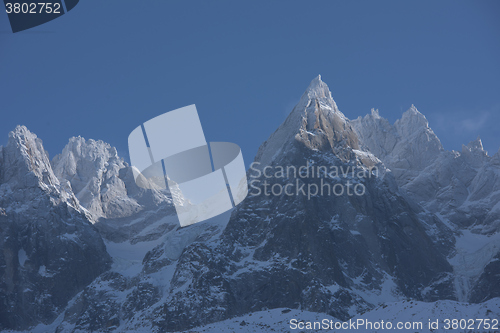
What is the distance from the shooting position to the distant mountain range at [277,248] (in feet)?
433

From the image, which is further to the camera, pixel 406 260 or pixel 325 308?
pixel 406 260

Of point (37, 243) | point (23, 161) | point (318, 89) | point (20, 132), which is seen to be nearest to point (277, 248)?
point (37, 243)

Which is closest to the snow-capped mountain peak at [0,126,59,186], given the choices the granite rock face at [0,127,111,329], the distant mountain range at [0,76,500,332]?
the granite rock face at [0,127,111,329]

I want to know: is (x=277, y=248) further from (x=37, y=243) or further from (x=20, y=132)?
(x=20, y=132)

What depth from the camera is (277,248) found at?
140250 millimetres

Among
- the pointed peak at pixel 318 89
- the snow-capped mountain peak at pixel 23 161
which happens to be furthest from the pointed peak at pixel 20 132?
the pointed peak at pixel 318 89

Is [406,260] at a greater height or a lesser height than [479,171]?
lesser

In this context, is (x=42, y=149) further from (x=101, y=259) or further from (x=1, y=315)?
(x=1, y=315)

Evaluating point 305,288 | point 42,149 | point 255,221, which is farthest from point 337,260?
point 42,149

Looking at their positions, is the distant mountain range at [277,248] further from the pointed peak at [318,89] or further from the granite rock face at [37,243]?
the pointed peak at [318,89]

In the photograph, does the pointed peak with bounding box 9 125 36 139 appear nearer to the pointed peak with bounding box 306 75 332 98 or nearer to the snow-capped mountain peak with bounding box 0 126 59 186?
the snow-capped mountain peak with bounding box 0 126 59 186

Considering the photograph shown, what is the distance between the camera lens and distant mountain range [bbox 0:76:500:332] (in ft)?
433

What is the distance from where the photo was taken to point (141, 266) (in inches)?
6831

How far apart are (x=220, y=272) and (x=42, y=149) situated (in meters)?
84.2
